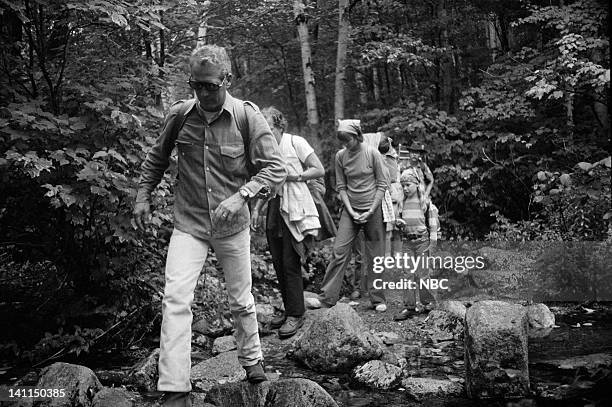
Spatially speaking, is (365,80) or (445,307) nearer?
(445,307)

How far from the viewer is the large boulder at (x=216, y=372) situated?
4820mm

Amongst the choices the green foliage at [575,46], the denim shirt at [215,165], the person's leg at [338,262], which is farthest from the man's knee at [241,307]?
the green foliage at [575,46]

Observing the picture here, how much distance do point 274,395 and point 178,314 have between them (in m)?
0.90

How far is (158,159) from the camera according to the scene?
4016 millimetres

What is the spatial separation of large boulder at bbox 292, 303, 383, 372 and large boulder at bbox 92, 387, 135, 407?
1.69 meters

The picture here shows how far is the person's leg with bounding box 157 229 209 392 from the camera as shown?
11.2 ft

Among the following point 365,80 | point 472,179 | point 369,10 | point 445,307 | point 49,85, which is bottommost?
point 445,307

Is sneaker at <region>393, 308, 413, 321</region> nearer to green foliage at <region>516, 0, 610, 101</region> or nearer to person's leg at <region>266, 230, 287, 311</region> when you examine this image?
person's leg at <region>266, 230, 287, 311</region>

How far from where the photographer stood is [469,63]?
50.5ft

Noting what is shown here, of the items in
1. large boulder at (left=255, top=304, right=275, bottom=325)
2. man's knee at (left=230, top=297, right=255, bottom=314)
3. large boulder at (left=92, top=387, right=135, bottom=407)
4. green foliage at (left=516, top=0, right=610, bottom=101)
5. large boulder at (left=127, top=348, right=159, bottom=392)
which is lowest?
large boulder at (left=255, top=304, right=275, bottom=325)

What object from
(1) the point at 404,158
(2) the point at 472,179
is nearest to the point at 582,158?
(2) the point at 472,179

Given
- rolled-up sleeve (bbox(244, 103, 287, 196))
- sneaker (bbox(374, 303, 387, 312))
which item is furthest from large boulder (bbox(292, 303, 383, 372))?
sneaker (bbox(374, 303, 387, 312))

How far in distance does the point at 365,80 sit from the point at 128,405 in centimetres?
1436

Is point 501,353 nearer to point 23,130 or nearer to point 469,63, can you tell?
point 23,130
